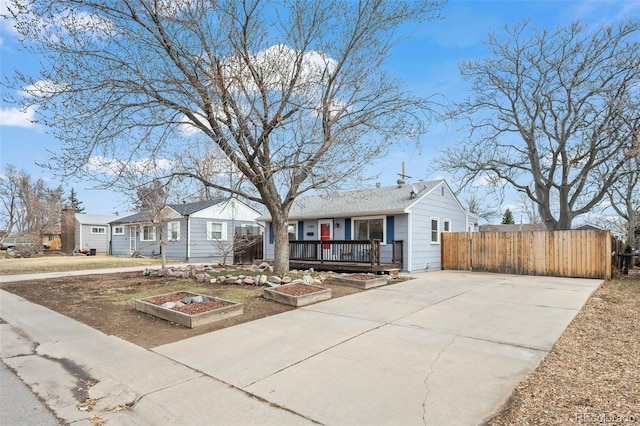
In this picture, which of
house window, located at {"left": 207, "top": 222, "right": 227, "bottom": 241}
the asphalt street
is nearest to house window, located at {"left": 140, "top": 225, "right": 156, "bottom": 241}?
house window, located at {"left": 207, "top": 222, "right": 227, "bottom": 241}

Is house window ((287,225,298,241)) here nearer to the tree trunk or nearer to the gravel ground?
the tree trunk

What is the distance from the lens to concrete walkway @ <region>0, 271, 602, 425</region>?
10.1 feet

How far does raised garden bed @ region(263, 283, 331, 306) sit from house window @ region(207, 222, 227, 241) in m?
14.1

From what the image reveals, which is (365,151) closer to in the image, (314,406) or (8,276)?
(314,406)

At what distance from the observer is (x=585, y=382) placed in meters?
3.54

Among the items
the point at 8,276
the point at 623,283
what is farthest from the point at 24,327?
the point at 623,283

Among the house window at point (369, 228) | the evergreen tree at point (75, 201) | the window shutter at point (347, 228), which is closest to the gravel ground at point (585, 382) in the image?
the house window at point (369, 228)

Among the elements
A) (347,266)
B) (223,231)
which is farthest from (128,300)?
(223,231)

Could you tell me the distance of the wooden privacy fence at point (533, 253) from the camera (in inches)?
480

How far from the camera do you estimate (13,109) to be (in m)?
6.61

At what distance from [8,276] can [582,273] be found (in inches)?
796

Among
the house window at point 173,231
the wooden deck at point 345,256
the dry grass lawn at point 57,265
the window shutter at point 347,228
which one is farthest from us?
the house window at point 173,231

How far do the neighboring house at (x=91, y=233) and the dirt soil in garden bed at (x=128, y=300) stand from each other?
2140 centimetres

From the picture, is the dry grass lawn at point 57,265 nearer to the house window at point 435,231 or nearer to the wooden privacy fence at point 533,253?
the house window at point 435,231
